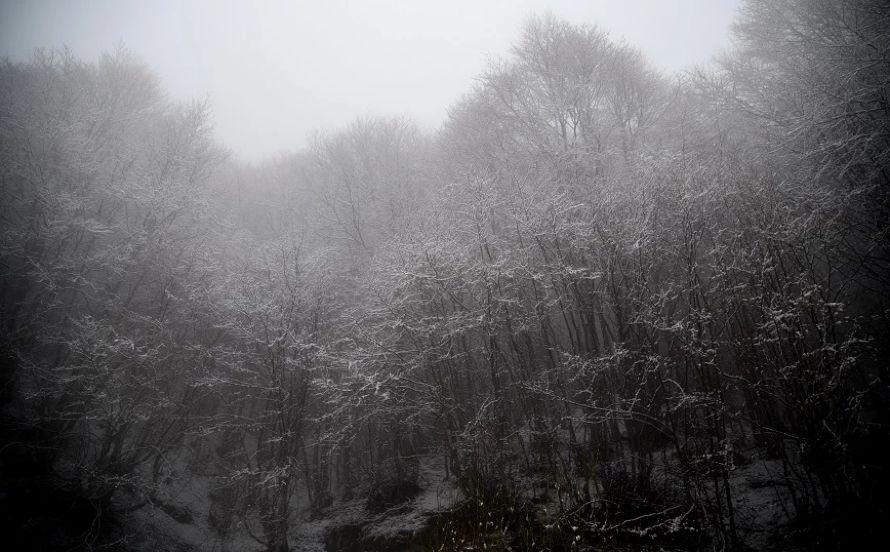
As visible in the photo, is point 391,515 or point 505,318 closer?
point 505,318

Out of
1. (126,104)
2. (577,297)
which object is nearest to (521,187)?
(577,297)

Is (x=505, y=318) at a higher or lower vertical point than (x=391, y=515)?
higher

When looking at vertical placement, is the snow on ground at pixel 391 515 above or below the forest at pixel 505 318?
below

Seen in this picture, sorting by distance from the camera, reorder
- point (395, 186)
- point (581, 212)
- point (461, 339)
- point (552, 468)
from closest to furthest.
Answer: point (552, 468) → point (581, 212) → point (461, 339) → point (395, 186)

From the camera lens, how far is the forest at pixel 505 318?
5312 mm

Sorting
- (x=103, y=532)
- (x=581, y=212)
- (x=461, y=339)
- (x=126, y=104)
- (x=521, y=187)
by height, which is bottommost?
(x=103, y=532)

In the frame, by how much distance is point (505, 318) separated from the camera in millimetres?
Result: 8156

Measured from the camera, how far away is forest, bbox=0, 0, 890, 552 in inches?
209

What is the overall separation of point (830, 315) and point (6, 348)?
49.7 feet

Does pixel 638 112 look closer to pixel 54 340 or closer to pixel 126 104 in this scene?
pixel 54 340

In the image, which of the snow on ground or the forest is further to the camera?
the snow on ground

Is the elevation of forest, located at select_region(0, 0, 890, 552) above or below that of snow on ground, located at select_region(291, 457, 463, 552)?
above

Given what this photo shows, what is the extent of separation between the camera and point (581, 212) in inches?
330

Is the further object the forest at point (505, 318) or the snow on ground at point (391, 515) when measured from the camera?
the snow on ground at point (391, 515)
